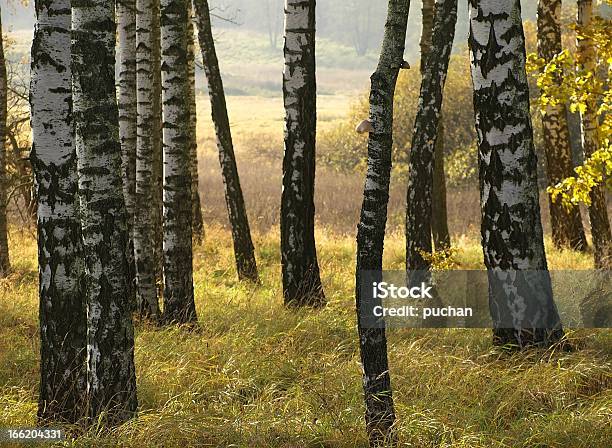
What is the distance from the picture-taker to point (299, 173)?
29.9 ft

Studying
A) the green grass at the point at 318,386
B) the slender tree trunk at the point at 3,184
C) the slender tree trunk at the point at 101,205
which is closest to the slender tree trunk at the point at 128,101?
the green grass at the point at 318,386

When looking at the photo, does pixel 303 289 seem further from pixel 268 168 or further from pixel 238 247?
pixel 268 168

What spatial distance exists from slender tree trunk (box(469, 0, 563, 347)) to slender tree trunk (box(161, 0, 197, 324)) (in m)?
2.80

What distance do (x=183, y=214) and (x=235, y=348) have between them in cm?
190

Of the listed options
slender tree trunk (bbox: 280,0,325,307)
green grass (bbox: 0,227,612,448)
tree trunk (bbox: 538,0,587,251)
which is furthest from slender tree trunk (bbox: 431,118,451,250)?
green grass (bbox: 0,227,612,448)

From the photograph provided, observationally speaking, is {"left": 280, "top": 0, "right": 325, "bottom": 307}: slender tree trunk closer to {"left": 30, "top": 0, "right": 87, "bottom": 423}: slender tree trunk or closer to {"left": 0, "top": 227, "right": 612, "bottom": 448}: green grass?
{"left": 0, "top": 227, "right": 612, "bottom": 448}: green grass

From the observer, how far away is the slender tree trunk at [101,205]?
493 centimetres

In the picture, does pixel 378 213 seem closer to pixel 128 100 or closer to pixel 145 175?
pixel 145 175

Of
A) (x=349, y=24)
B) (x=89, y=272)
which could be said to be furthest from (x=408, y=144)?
(x=349, y=24)

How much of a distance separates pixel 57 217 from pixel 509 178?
3.50 meters

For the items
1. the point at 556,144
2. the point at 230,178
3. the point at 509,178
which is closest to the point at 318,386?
the point at 509,178

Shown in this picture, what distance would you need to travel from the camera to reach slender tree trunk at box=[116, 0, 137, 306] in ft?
30.2

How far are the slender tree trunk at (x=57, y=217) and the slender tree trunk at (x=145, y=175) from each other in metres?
3.06

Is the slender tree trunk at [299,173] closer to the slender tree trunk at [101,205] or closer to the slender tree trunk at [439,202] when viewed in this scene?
the slender tree trunk at [439,202]
